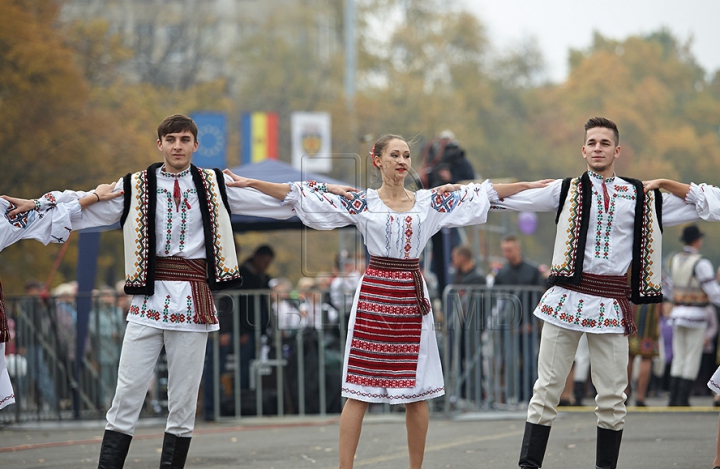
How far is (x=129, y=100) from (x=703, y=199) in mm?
24769

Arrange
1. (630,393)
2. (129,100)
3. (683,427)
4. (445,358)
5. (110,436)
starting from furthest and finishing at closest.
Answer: (129,100) → (630,393) → (445,358) → (683,427) → (110,436)

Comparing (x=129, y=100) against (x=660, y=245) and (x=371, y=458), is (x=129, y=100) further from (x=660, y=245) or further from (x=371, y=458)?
(x=660, y=245)

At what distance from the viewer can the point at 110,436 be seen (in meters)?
6.31

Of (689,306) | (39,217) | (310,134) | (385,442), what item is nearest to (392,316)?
(39,217)

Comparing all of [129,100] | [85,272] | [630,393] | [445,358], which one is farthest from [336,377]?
[129,100]

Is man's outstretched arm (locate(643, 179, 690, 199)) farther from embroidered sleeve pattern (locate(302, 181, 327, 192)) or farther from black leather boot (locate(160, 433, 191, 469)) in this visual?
black leather boot (locate(160, 433, 191, 469))

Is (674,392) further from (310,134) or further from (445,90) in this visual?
(445,90)

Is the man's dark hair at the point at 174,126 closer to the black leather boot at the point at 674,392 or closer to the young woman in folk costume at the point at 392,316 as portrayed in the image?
the young woman in folk costume at the point at 392,316

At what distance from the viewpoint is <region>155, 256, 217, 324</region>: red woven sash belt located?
6406mm

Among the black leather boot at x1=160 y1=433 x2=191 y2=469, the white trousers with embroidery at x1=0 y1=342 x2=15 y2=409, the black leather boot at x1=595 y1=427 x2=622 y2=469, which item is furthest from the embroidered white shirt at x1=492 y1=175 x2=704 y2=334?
the white trousers with embroidery at x1=0 y1=342 x2=15 y2=409

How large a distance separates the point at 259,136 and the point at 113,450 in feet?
89.4

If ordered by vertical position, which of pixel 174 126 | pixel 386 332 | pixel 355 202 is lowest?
pixel 386 332

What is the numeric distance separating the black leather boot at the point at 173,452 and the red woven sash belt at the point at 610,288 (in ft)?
7.77

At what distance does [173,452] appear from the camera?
6414mm
